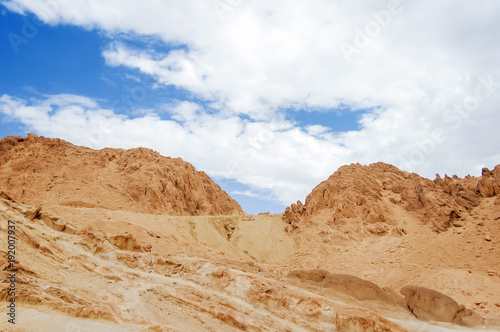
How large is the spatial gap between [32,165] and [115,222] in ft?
68.3

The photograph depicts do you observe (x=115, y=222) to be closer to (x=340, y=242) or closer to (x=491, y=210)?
(x=340, y=242)

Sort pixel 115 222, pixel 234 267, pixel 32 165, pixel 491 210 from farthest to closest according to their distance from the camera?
1. pixel 32 165
2. pixel 491 210
3. pixel 115 222
4. pixel 234 267

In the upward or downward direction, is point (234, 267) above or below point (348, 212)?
below

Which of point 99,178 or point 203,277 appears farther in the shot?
point 99,178

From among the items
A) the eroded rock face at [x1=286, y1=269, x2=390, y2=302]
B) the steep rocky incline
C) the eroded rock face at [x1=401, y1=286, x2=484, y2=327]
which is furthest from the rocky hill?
the eroded rock face at [x1=401, y1=286, x2=484, y2=327]

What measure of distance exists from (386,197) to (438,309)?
14004 mm

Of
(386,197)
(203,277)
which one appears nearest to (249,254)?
(203,277)

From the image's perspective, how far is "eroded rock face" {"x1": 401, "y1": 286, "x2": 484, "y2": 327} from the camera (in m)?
16.3

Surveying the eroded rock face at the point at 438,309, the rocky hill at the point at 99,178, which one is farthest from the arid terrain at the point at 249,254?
the rocky hill at the point at 99,178

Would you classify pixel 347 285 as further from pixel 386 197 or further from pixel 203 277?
pixel 386 197

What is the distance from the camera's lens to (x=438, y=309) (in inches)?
658

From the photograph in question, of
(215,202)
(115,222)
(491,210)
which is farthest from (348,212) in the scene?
(215,202)

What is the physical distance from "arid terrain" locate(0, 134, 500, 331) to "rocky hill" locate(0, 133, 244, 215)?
18 cm

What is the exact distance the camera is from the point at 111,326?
34.9 feet
